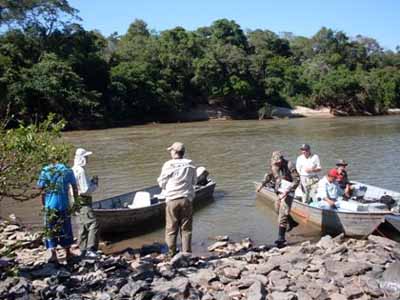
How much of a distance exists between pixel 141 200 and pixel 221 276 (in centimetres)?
553

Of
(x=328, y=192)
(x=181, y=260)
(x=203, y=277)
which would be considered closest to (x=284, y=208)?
(x=328, y=192)

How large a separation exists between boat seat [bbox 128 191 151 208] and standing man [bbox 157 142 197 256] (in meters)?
3.98

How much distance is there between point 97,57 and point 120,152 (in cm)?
2620

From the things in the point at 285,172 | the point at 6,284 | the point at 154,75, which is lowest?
the point at 6,284

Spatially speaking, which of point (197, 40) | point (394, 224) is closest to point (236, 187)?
point (394, 224)

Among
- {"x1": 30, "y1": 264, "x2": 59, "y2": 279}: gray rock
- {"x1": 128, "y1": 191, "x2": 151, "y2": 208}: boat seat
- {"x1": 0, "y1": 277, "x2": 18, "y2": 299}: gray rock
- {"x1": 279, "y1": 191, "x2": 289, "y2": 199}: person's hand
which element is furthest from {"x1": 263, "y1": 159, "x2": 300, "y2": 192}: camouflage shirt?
{"x1": 0, "y1": 277, "x2": 18, "y2": 299}: gray rock

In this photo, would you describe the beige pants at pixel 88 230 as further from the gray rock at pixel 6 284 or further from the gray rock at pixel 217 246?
the gray rock at pixel 217 246

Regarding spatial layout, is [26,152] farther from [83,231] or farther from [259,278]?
[83,231]

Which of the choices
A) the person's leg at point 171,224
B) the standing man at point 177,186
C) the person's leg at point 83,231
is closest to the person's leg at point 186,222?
the standing man at point 177,186

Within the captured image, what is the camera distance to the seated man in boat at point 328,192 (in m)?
10.6

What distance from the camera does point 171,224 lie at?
780cm

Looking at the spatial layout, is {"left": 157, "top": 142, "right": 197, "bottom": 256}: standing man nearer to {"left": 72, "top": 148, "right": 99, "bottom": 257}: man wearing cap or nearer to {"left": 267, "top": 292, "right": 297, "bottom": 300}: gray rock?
{"left": 72, "top": 148, "right": 99, "bottom": 257}: man wearing cap

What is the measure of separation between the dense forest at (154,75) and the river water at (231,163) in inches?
240

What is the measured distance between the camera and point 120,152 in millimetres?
27547
